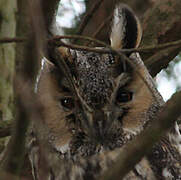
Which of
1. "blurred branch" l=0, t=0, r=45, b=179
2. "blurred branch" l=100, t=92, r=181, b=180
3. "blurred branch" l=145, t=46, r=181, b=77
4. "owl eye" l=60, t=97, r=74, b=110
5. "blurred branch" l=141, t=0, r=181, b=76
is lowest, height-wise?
"blurred branch" l=100, t=92, r=181, b=180

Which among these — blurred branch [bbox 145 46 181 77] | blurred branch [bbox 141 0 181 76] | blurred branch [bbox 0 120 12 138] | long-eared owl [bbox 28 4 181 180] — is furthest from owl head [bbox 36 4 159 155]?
A: blurred branch [bbox 141 0 181 76]

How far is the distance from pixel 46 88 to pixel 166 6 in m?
1.21

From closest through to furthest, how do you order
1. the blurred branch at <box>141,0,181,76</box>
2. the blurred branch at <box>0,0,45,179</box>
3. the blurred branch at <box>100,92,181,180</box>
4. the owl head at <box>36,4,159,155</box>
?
the blurred branch at <box>0,0,45,179</box>
the blurred branch at <box>100,92,181,180</box>
the owl head at <box>36,4,159,155</box>
the blurred branch at <box>141,0,181,76</box>

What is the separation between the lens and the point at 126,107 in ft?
6.52

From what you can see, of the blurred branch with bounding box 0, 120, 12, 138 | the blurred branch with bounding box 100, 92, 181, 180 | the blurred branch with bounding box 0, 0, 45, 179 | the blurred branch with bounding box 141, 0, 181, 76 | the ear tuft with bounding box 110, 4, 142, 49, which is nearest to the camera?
the blurred branch with bounding box 0, 0, 45, 179

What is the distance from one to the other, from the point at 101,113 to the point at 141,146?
0.78 m

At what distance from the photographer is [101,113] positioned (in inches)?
73.2

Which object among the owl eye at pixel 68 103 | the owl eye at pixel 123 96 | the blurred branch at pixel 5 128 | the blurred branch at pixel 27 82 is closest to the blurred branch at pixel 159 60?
the owl eye at pixel 123 96

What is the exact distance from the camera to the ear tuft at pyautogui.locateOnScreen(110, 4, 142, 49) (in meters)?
2.14

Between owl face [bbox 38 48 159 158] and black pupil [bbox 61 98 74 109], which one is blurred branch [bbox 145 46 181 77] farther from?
black pupil [bbox 61 98 74 109]

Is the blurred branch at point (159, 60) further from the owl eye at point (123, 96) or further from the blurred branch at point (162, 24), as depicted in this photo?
the owl eye at point (123, 96)

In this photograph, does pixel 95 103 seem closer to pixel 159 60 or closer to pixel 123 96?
pixel 123 96

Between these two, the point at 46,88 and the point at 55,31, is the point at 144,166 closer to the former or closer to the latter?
the point at 46,88

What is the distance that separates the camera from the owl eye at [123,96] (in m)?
1.96
